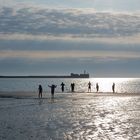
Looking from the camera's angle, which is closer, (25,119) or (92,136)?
(92,136)

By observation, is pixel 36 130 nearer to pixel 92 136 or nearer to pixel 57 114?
pixel 92 136

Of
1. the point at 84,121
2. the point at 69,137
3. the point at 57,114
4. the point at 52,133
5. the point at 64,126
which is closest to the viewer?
the point at 69,137

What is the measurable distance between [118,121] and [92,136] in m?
7.17

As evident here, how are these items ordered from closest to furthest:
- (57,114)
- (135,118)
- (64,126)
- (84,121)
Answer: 1. (64,126)
2. (84,121)
3. (135,118)
4. (57,114)

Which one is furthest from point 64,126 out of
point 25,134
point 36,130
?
point 25,134

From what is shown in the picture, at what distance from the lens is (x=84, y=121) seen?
28844 mm

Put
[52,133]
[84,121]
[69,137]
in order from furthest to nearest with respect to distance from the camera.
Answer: [84,121] < [52,133] < [69,137]

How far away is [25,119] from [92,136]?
Answer: 908cm

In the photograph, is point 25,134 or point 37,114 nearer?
point 25,134

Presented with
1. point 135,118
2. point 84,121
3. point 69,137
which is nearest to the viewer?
point 69,137

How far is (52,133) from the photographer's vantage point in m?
23.2

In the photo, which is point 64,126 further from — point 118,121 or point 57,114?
point 57,114

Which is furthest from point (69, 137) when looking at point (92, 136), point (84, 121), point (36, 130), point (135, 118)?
point (135, 118)

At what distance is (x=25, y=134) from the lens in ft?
74.7
